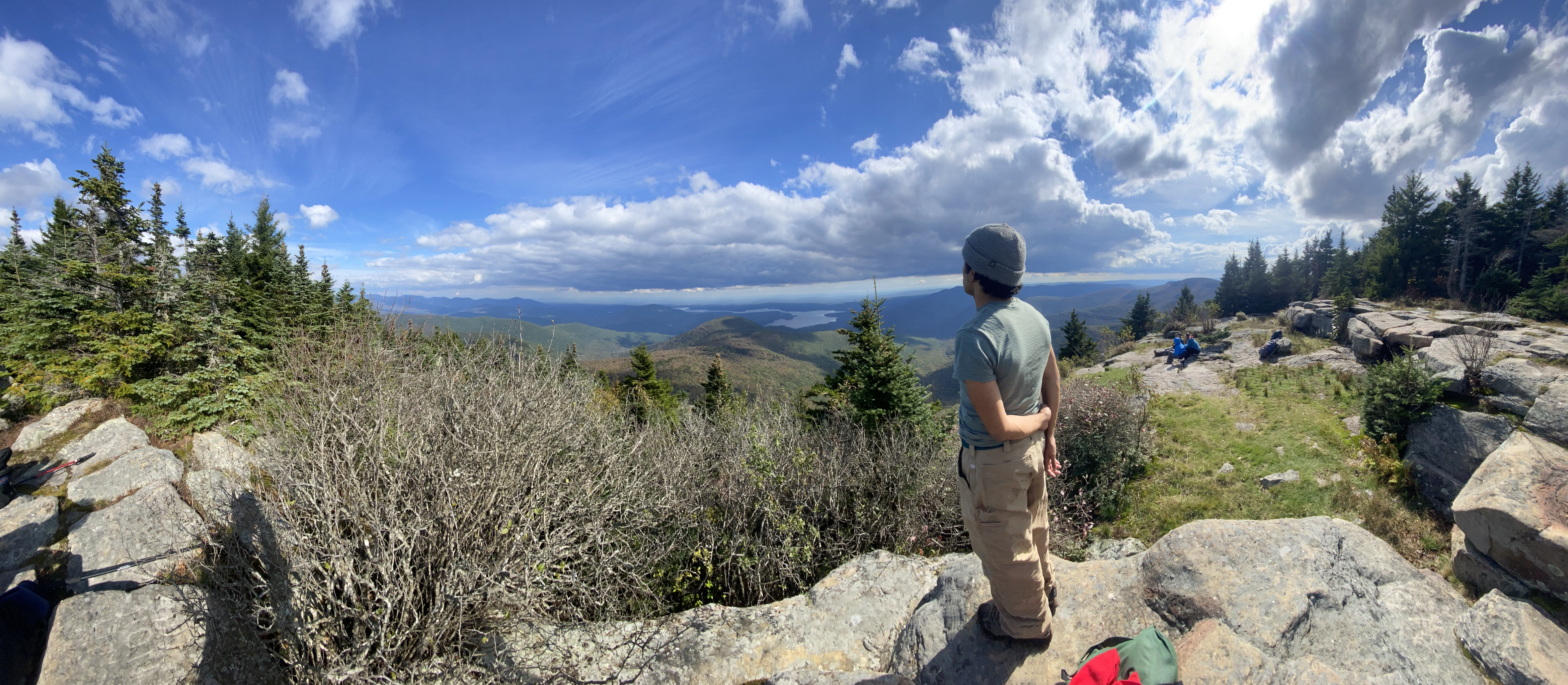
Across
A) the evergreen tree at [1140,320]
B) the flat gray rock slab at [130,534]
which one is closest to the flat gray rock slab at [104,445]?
the flat gray rock slab at [130,534]

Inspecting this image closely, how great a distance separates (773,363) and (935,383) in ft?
162

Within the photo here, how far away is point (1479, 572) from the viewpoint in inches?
204

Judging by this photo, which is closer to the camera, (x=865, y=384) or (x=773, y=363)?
(x=865, y=384)

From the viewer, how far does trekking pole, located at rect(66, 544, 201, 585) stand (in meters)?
4.91

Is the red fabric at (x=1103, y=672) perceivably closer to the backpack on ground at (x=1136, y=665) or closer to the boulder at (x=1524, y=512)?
the backpack on ground at (x=1136, y=665)

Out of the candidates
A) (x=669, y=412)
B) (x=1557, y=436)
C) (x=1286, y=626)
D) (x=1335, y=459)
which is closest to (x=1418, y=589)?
(x=1286, y=626)

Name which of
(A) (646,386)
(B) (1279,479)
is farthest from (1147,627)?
(A) (646,386)

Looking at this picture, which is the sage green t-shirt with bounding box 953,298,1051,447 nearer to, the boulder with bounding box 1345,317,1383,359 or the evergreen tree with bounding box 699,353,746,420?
the evergreen tree with bounding box 699,353,746,420

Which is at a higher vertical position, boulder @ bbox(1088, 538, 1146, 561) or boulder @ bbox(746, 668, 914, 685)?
boulder @ bbox(746, 668, 914, 685)

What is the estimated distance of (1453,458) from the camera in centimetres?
762

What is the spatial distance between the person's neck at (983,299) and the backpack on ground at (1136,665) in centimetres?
203

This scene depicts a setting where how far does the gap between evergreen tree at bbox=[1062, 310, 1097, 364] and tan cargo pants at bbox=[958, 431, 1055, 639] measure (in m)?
41.5

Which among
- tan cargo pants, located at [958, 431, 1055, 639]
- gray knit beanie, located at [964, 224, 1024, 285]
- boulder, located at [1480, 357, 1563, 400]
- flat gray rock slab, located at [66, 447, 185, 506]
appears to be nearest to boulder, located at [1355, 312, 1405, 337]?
boulder, located at [1480, 357, 1563, 400]

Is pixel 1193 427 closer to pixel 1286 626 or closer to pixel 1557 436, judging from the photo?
pixel 1557 436
